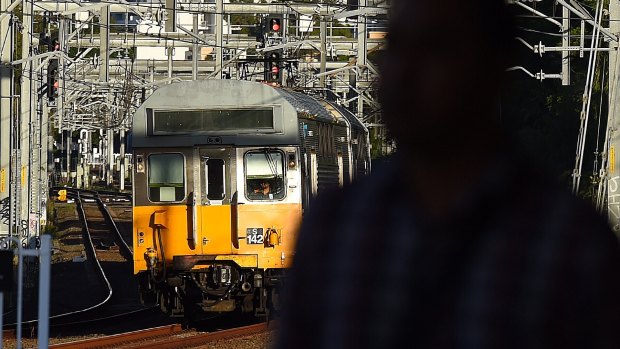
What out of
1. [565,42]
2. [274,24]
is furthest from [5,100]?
[565,42]

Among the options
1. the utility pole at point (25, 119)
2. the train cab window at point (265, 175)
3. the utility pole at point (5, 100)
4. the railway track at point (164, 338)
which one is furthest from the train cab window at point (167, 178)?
the utility pole at point (25, 119)

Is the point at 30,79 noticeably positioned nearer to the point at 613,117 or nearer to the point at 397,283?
the point at 613,117

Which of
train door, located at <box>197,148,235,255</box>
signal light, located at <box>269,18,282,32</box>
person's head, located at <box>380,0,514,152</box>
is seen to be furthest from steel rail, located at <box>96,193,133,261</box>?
person's head, located at <box>380,0,514,152</box>

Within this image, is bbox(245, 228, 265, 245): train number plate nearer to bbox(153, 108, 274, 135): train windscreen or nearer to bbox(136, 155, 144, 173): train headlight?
bbox(153, 108, 274, 135): train windscreen

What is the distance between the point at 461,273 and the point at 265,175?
15880 mm

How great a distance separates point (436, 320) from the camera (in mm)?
1870

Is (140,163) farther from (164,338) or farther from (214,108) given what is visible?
(164,338)

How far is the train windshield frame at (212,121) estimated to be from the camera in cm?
1747

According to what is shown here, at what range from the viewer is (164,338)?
18.6 m

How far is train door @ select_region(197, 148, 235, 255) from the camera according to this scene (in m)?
17.5

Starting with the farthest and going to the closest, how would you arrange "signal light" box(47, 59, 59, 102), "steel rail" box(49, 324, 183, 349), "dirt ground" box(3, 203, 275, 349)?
"signal light" box(47, 59, 59, 102) < "dirt ground" box(3, 203, 275, 349) < "steel rail" box(49, 324, 183, 349)

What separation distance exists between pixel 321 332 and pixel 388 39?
1.38 ft

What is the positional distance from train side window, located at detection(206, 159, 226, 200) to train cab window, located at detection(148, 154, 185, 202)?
334 millimetres

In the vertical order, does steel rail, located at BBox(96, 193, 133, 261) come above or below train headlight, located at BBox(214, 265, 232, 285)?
above
